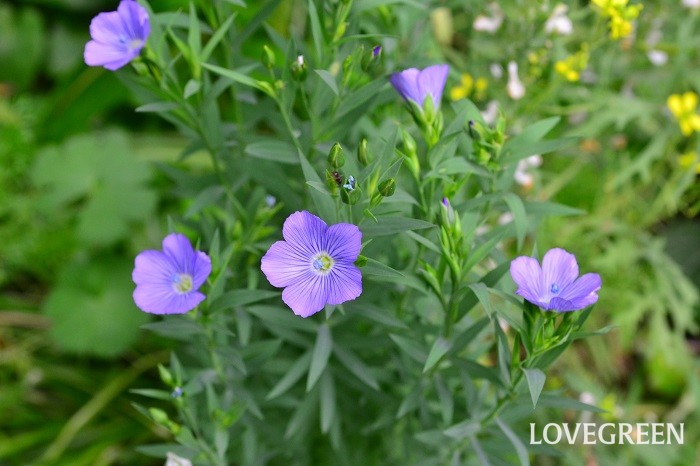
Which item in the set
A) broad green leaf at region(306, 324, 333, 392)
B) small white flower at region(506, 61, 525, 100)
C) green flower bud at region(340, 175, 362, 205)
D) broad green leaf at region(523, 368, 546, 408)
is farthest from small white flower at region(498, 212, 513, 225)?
green flower bud at region(340, 175, 362, 205)

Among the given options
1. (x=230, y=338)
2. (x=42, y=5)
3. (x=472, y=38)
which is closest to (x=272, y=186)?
(x=230, y=338)

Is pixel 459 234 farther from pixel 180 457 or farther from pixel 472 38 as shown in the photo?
pixel 472 38

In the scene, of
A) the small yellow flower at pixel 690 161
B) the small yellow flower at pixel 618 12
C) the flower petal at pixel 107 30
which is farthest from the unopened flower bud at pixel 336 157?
Answer: the small yellow flower at pixel 690 161

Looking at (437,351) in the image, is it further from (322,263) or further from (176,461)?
(176,461)

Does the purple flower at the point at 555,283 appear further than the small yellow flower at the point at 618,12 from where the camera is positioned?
No

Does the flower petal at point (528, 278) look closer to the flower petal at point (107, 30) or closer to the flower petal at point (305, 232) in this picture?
the flower petal at point (305, 232)
